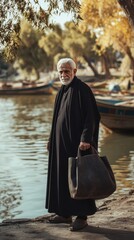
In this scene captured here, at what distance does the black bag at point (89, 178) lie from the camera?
5.19 meters

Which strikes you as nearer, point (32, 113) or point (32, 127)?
point (32, 127)

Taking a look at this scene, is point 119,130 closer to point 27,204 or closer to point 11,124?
point 11,124

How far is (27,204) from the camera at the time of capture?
941 cm

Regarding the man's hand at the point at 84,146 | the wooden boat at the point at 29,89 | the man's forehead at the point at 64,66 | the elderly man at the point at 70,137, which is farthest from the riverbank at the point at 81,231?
the wooden boat at the point at 29,89

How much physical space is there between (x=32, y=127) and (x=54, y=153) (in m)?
19.0

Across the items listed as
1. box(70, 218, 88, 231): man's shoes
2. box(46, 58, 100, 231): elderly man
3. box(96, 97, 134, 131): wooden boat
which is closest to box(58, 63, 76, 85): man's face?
box(46, 58, 100, 231): elderly man

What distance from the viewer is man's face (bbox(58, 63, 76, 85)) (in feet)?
18.1

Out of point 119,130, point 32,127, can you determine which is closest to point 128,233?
point 119,130

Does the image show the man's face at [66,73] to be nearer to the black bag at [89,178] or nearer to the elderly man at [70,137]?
the elderly man at [70,137]

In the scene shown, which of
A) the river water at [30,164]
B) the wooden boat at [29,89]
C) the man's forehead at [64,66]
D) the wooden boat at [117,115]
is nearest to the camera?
the man's forehead at [64,66]

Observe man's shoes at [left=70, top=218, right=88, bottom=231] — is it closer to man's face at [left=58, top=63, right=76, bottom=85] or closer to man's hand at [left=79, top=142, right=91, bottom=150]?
man's hand at [left=79, top=142, right=91, bottom=150]

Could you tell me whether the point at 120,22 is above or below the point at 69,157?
above

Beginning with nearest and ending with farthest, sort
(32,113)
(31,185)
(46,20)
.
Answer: (46,20), (31,185), (32,113)

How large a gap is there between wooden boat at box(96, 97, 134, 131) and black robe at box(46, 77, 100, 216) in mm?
14275
